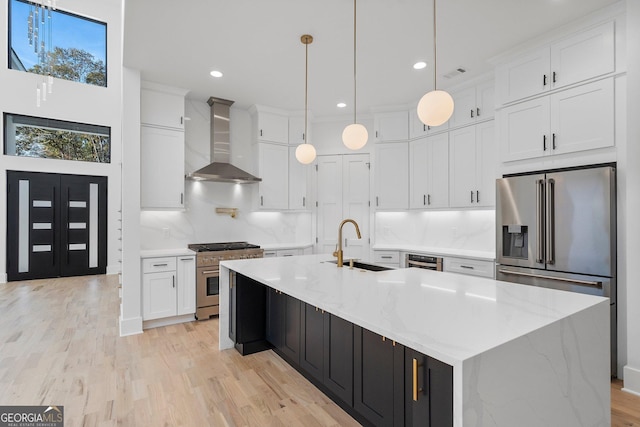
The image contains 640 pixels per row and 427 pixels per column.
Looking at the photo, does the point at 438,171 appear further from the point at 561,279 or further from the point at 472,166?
the point at 561,279

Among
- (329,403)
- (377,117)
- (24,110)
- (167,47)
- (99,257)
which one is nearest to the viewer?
(329,403)

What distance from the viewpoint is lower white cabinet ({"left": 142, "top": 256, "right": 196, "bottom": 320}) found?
12.6 feet

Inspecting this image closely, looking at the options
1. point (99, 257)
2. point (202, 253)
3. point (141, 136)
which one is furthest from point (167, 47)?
point (99, 257)

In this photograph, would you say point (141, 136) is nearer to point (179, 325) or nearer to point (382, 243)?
point (179, 325)

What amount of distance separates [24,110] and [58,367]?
596 centimetres

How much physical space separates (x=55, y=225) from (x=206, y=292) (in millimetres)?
4821

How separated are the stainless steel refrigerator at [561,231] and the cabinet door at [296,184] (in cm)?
283

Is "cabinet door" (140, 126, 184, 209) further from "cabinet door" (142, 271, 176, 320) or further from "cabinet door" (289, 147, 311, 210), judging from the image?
"cabinet door" (289, 147, 311, 210)

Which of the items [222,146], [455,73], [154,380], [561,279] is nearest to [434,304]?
[561,279]

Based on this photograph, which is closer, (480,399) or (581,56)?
(480,399)

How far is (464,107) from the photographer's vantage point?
164 inches

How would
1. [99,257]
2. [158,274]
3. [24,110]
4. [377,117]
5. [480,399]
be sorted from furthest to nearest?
[99,257], [24,110], [377,117], [158,274], [480,399]

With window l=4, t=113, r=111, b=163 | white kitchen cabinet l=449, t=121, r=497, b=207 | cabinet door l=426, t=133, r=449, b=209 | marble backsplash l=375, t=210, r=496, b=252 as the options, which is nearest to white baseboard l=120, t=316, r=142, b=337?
marble backsplash l=375, t=210, r=496, b=252

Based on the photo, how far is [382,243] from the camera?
5156 mm
